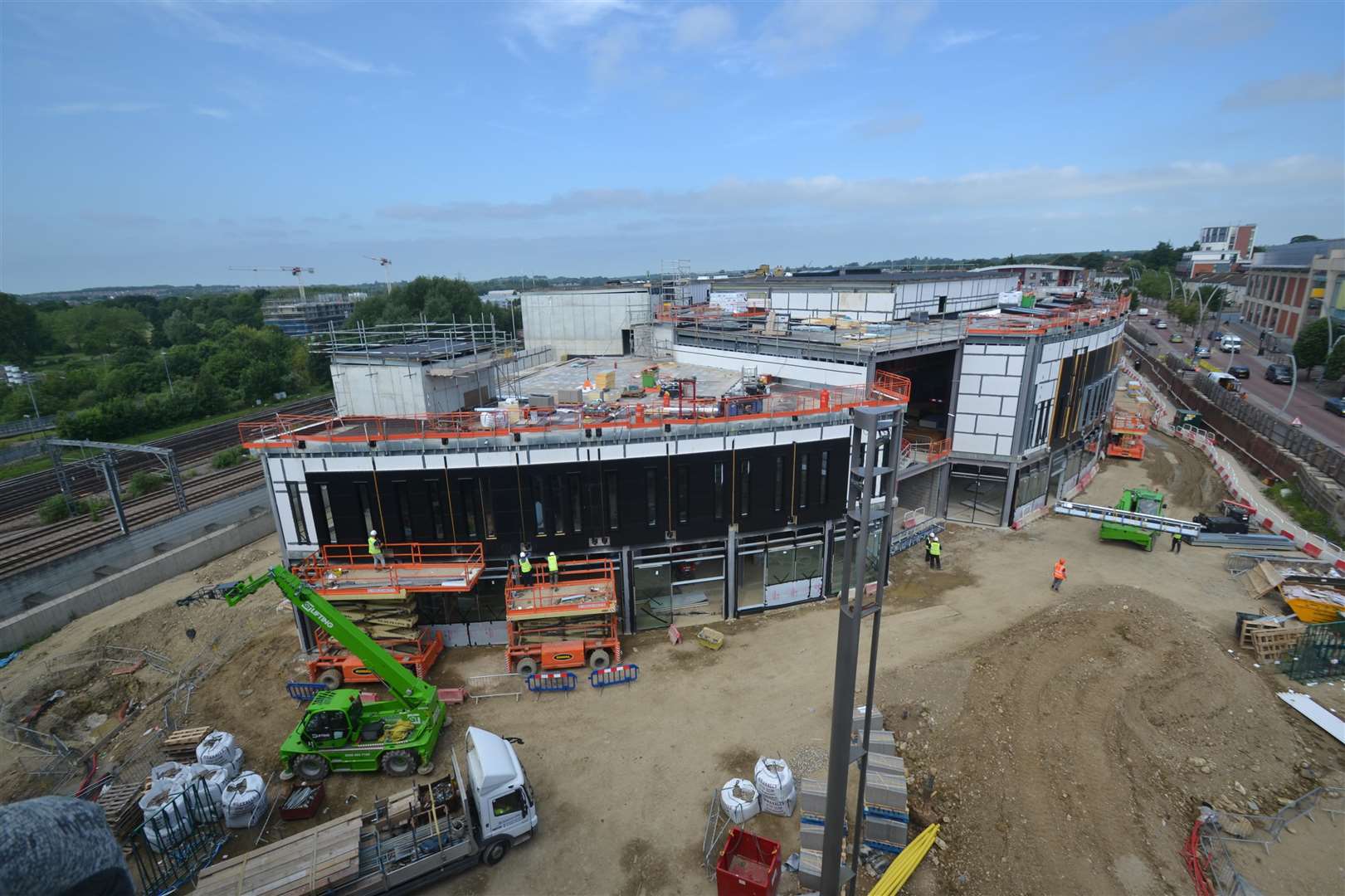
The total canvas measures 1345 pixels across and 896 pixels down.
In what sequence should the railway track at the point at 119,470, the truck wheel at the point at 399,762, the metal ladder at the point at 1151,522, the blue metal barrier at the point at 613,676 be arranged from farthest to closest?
the railway track at the point at 119,470
the metal ladder at the point at 1151,522
the blue metal barrier at the point at 613,676
the truck wheel at the point at 399,762

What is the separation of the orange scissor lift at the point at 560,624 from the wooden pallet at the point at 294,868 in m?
7.52

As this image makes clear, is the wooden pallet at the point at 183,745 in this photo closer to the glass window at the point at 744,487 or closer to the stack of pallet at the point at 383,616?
the stack of pallet at the point at 383,616

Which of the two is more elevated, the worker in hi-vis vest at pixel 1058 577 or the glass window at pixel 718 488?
the glass window at pixel 718 488

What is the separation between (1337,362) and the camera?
50000 mm

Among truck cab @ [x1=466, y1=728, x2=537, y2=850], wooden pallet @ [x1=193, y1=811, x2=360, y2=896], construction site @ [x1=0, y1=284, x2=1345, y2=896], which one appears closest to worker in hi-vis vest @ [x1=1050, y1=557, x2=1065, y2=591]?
construction site @ [x1=0, y1=284, x2=1345, y2=896]

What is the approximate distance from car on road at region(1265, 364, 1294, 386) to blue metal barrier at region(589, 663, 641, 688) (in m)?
69.9

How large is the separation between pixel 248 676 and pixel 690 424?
59.1 ft

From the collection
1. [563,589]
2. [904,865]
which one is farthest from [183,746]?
[904,865]

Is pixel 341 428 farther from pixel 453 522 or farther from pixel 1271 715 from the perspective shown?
pixel 1271 715

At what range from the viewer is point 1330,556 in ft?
83.6

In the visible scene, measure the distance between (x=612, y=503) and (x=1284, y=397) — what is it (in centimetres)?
6233

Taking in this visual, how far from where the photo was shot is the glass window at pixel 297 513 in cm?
2067

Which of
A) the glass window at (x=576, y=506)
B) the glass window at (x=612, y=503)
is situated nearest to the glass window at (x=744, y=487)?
the glass window at (x=612, y=503)

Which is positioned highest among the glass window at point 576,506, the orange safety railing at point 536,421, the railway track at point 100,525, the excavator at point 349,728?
the orange safety railing at point 536,421
